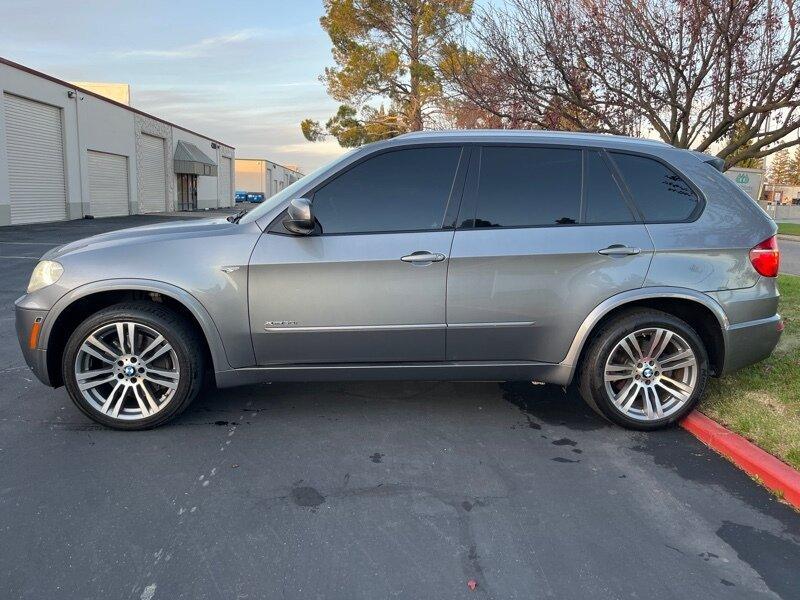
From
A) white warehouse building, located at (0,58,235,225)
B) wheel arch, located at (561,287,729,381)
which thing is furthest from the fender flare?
white warehouse building, located at (0,58,235,225)

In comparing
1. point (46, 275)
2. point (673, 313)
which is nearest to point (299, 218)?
point (46, 275)

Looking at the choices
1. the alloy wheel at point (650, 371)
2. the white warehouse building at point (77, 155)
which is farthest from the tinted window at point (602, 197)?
the white warehouse building at point (77, 155)

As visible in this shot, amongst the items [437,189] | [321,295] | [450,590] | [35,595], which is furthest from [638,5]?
[35,595]

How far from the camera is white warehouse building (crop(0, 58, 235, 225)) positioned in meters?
21.8

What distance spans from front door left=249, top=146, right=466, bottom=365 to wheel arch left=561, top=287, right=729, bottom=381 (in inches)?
35.8

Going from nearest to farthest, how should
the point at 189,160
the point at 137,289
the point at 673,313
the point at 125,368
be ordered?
the point at 137,289
the point at 125,368
the point at 673,313
the point at 189,160

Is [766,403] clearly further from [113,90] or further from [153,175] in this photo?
[113,90]

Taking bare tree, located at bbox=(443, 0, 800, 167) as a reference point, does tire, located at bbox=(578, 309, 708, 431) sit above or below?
below

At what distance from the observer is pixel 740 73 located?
934 centimetres

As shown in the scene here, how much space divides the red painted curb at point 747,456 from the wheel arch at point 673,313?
40 cm

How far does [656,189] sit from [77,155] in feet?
91.5

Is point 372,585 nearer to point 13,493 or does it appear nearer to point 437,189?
point 13,493

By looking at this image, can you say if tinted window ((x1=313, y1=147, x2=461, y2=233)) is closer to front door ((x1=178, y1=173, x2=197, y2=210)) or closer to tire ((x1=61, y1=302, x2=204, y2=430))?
tire ((x1=61, y1=302, x2=204, y2=430))

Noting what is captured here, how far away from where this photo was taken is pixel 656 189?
3994 mm
